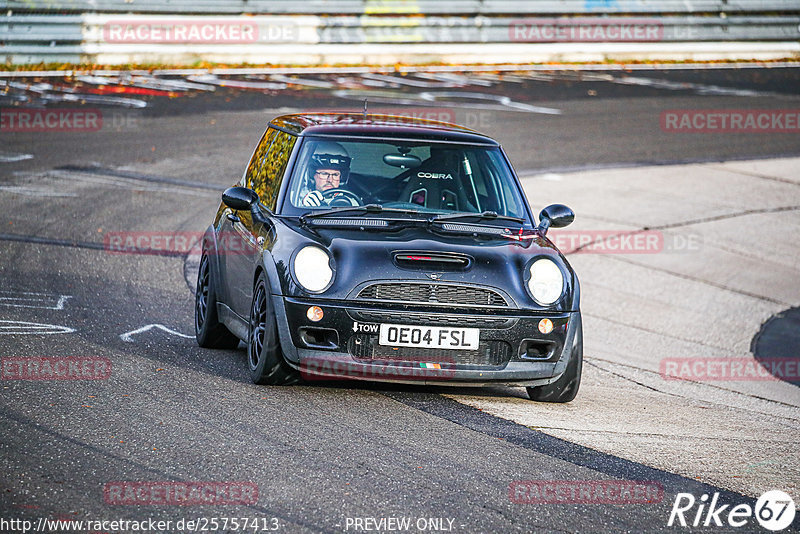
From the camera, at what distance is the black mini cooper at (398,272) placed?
6473 millimetres

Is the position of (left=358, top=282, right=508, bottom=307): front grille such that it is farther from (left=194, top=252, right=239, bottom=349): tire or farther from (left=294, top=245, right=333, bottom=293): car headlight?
(left=194, top=252, right=239, bottom=349): tire

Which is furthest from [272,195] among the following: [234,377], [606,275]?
[606,275]

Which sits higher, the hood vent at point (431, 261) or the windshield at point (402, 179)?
the windshield at point (402, 179)

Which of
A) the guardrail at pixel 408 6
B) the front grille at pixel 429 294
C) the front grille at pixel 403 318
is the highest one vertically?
the guardrail at pixel 408 6

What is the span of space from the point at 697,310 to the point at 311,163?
5789 mm

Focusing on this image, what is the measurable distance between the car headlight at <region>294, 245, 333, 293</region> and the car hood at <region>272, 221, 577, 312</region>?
1.4 inches

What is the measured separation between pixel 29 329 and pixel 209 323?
117 cm

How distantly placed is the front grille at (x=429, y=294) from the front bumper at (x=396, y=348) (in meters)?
0.06

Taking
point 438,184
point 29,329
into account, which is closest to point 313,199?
point 438,184

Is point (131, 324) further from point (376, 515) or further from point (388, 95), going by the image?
point (388, 95)

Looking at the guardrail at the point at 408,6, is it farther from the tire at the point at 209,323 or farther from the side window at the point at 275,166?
the side window at the point at 275,166

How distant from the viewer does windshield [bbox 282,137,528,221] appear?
292 inches

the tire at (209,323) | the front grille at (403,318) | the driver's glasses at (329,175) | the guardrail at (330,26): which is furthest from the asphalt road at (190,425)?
the guardrail at (330,26)

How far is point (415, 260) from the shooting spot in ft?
21.6
